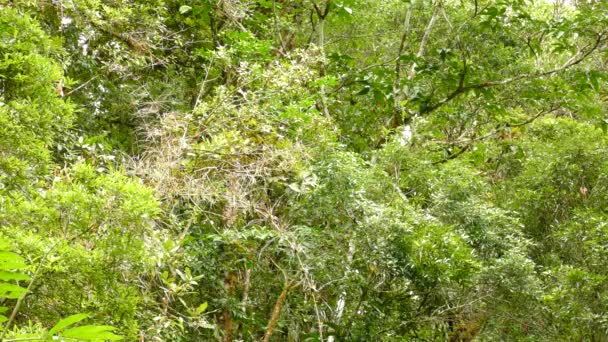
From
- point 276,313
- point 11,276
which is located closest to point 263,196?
point 276,313

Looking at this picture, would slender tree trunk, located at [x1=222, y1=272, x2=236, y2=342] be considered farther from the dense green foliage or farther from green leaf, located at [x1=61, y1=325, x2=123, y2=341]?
green leaf, located at [x1=61, y1=325, x2=123, y2=341]

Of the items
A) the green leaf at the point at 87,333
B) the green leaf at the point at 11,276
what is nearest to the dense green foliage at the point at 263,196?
the green leaf at the point at 11,276

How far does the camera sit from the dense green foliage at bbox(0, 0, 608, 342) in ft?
7.88

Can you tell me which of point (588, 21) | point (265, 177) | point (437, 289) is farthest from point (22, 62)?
point (588, 21)

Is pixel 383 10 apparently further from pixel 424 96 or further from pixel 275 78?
pixel 275 78

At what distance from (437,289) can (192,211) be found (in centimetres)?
144

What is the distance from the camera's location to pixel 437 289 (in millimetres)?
3598

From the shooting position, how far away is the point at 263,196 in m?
3.95

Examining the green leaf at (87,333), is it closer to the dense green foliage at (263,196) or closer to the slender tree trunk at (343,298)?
the dense green foliage at (263,196)

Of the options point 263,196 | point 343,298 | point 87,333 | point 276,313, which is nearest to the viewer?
point 87,333

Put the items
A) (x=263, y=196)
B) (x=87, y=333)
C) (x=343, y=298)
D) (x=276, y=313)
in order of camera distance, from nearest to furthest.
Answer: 1. (x=87, y=333)
2. (x=276, y=313)
3. (x=343, y=298)
4. (x=263, y=196)

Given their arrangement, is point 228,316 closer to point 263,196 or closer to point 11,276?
point 263,196

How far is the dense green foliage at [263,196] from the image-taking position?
2.40 metres

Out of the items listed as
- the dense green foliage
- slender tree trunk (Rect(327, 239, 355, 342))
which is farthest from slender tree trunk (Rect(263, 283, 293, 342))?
slender tree trunk (Rect(327, 239, 355, 342))
